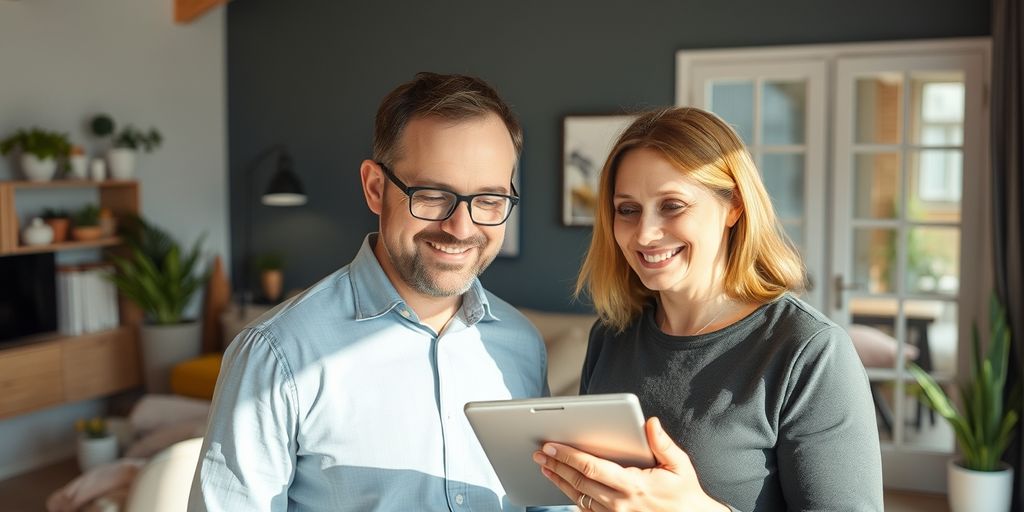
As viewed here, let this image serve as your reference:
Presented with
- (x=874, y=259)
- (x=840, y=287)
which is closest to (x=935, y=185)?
(x=874, y=259)

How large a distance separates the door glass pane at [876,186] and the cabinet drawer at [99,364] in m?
4.36

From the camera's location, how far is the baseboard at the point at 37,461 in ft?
17.0

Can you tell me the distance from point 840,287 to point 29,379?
4.41 m

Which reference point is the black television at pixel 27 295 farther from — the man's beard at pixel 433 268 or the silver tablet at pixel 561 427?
the silver tablet at pixel 561 427

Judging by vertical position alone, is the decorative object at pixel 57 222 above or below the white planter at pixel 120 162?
below

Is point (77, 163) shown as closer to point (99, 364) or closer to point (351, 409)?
point (99, 364)

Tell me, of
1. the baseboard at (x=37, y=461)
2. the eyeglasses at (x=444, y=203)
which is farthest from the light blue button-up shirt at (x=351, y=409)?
the baseboard at (x=37, y=461)

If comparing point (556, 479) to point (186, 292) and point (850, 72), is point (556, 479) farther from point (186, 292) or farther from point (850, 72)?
point (186, 292)

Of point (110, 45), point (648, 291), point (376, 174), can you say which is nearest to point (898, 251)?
point (648, 291)

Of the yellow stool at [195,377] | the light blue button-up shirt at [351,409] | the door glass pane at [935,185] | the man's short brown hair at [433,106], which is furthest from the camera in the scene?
the yellow stool at [195,377]

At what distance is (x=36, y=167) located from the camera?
4977 mm

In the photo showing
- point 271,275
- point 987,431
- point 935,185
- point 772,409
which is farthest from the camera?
point 271,275

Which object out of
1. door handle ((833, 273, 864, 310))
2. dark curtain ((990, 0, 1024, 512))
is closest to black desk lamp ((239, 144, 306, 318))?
door handle ((833, 273, 864, 310))

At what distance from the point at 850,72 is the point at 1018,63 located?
2.62 ft
